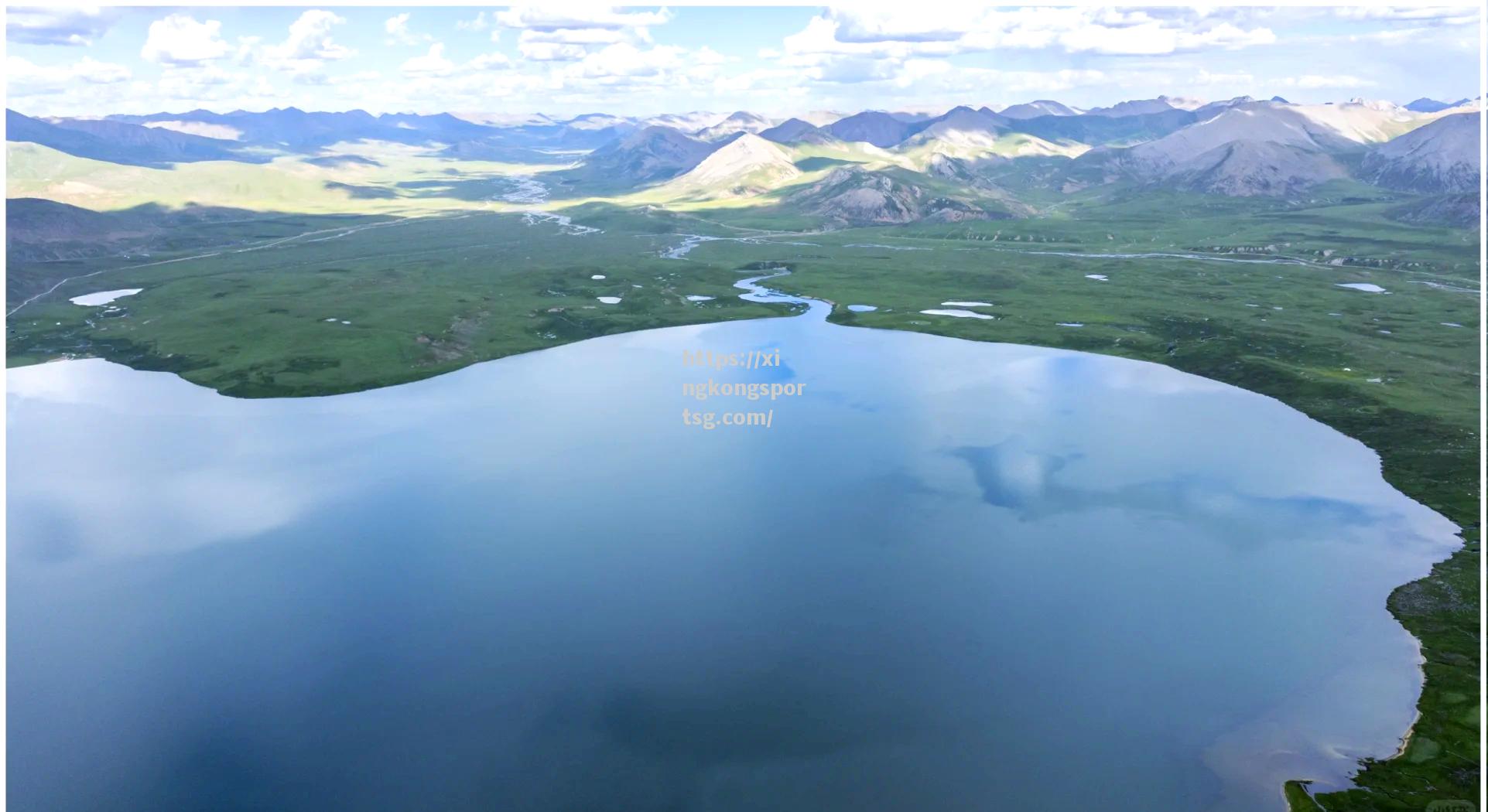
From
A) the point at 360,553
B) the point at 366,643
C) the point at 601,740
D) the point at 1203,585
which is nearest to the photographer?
the point at 601,740

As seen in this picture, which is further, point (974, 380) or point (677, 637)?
point (974, 380)

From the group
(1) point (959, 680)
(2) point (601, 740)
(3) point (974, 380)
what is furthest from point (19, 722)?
(3) point (974, 380)

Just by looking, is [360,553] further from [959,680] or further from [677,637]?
[959,680]

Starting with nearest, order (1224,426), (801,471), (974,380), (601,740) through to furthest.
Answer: (601,740) → (801,471) → (1224,426) → (974,380)

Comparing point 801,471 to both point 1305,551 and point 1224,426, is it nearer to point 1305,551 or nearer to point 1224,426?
point 1305,551

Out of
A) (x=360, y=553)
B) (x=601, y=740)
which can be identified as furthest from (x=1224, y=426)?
(x=360, y=553)

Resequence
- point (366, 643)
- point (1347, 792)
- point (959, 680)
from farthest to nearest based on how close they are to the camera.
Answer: point (366, 643) < point (959, 680) < point (1347, 792)
